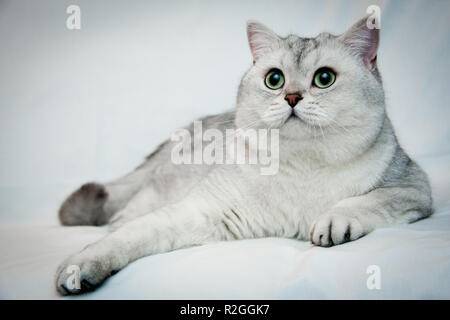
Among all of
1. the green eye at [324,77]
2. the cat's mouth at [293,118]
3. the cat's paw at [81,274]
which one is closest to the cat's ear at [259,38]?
the green eye at [324,77]

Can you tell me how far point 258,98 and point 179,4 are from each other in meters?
0.86

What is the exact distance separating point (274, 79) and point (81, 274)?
87 centimetres

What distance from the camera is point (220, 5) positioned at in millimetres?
2066

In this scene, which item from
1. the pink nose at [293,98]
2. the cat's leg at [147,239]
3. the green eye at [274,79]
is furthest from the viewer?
the green eye at [274,79]

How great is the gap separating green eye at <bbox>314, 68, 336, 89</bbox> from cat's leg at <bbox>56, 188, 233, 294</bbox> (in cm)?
55

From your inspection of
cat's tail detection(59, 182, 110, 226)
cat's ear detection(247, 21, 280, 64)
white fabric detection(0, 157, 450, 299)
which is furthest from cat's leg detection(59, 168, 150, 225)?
cat's ear detection(247, 21, 280, 64)

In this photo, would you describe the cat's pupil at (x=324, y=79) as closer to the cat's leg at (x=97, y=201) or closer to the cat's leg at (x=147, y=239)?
the cat's leg at (x=147, y=239)

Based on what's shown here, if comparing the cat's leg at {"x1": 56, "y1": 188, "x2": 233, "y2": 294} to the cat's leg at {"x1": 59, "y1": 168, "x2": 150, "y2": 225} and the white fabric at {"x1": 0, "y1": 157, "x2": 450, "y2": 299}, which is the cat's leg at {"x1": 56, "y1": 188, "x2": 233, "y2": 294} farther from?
the cat's leg at {"x1": 59, "y1": 168, "x2": 150, "y2": 225}

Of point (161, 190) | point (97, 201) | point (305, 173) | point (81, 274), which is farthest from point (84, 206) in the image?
point (305, 173)

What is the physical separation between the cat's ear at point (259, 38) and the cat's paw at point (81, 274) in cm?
93

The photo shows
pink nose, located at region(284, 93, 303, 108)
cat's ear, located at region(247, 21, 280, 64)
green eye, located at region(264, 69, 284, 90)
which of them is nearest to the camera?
pink nose, located at region(284, 93, 303, 108)

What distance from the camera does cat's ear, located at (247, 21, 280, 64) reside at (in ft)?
5.36

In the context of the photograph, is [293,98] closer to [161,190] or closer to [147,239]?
[147,239]

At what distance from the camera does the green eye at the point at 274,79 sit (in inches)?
59.1
